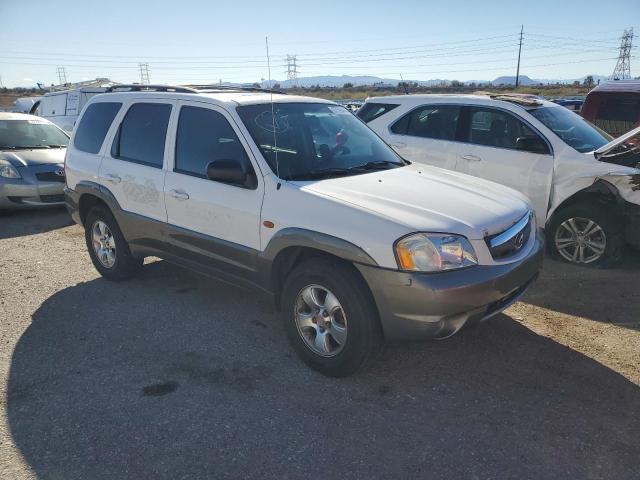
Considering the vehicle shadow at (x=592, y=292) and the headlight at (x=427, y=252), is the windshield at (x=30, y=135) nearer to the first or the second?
the headlight at (x=427, y=252)

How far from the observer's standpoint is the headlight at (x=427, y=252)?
2934 millimetres

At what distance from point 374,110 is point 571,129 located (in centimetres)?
262

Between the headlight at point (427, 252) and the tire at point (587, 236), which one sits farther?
the tire at point (587, 236)

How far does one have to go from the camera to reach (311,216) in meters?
3.26

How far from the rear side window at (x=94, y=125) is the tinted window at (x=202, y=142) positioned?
1.17 meters

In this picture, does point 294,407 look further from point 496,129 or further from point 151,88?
point 496,129

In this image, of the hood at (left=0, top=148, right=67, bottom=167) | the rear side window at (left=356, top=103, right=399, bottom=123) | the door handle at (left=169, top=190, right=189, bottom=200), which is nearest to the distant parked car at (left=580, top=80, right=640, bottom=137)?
the rear side window at (left=356, top=103, right=399, bottom=123)

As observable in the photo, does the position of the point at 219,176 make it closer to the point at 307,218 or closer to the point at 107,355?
the point at 307,218

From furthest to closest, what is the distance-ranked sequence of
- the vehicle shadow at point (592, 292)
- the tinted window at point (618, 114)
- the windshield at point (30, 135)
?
the windshield at point (30, 135) → the tinted window at point (618, 114) → the vehicle shadow at point (592, 292)

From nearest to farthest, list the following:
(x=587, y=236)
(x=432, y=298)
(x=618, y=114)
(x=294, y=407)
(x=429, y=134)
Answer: (x=432, y=298), (x=294, y=407), (x=587, y=236), (x=429, y=134), (x=618, y=114)

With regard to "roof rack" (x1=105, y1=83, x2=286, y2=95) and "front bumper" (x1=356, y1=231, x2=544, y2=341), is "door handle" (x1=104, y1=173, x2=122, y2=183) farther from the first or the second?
"front bumper" (x1=356, y1=231, x2=544, y2=341)

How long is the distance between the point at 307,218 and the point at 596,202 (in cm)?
361

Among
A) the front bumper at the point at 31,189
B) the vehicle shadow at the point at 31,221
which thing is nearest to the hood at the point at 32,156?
the front bumper at the point at 31,189

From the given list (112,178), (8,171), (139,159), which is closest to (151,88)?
(139,159)
